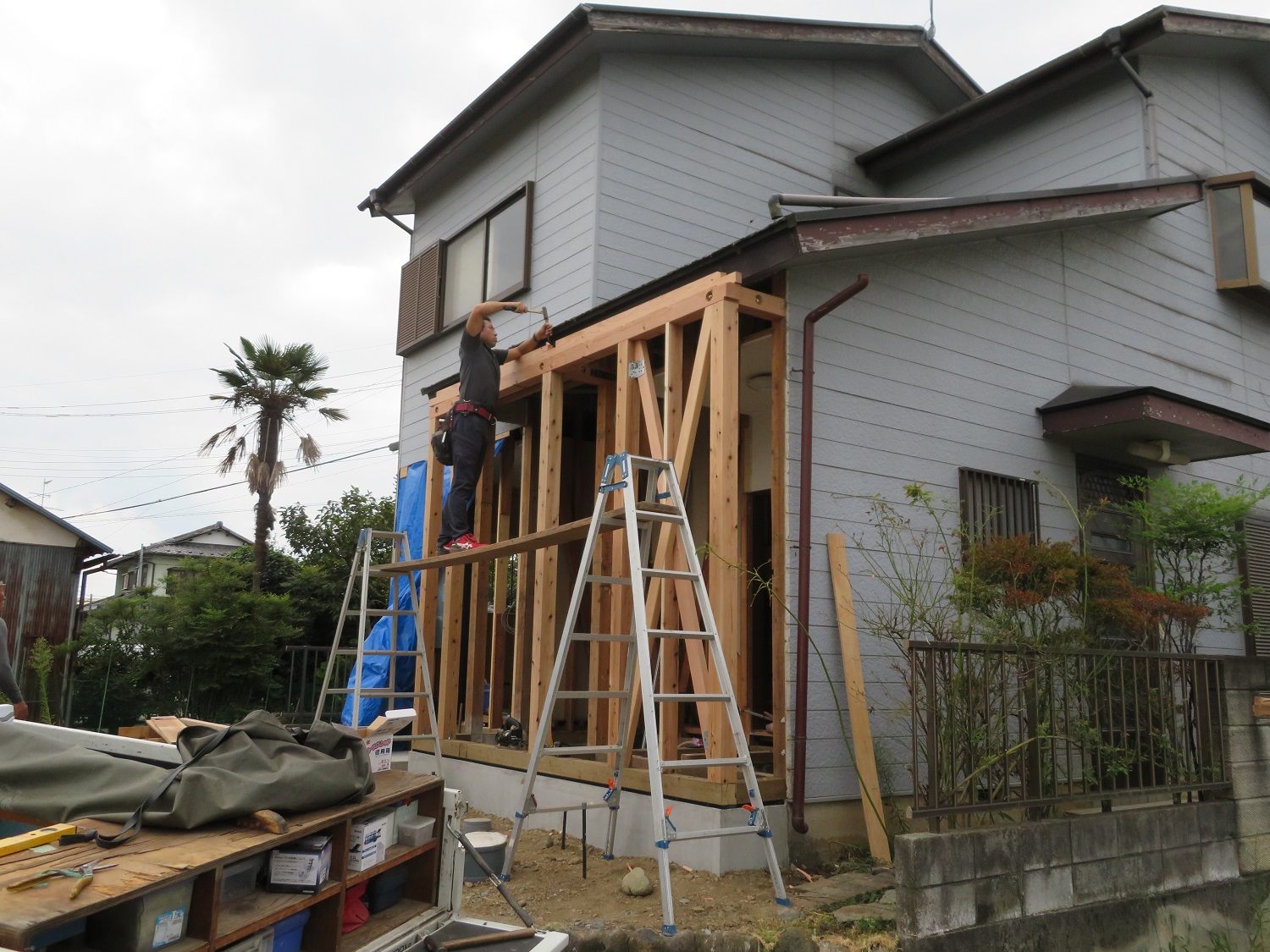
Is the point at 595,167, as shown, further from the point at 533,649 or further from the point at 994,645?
the point at 994,645

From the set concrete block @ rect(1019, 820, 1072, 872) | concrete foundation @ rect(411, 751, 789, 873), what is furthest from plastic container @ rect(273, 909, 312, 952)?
concrete block @ rect(1019, 820, 1072, 872)

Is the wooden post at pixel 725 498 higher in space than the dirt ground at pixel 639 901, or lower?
higher

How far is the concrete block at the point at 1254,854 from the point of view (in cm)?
576

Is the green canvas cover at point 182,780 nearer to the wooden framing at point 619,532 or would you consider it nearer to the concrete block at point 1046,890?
the wooden framing at point 619,532

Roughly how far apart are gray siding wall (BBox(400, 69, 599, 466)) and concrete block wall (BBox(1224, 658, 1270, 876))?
5953 millimetres

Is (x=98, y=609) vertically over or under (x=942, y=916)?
over

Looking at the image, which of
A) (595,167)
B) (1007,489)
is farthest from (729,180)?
(1007,489)

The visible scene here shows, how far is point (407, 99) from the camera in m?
14.7

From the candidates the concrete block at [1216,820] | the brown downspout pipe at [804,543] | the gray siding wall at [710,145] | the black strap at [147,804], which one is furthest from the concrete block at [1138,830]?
the gray siding wall at [710,145]

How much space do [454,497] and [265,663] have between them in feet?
25.2

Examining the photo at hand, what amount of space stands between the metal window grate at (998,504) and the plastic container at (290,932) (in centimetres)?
480

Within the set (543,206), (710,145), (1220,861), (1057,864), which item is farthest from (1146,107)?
(1057,864)

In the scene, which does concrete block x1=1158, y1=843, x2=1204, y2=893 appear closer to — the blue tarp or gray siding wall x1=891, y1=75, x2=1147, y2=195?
the blue tarp

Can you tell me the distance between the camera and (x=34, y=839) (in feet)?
7.95
